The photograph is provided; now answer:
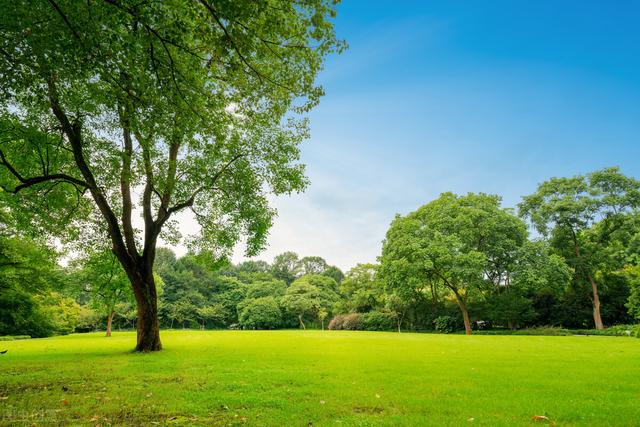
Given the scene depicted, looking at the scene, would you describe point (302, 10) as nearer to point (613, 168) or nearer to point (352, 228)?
point (613, 168)

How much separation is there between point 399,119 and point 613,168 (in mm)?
25124

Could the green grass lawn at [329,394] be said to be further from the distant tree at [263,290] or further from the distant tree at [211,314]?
the distant tree at [263,290]

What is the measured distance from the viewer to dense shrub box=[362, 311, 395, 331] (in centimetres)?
4400

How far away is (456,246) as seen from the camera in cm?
3109

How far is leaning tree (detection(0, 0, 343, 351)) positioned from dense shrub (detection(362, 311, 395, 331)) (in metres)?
32.4

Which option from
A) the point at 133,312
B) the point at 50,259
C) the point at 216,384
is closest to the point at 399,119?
the point at 216,384

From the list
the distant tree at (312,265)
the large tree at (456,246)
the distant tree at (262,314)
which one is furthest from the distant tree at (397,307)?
the distant tree at (312,265)

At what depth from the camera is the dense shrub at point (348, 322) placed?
46.7 m

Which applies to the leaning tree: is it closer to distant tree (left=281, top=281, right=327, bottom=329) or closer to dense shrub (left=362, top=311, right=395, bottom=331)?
dense shrub (left=362, top=311, right=395, bottom=331)

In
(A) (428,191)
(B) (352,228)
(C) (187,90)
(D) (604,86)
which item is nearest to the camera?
(C) (187,90)

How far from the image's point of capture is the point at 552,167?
36688 millimetres

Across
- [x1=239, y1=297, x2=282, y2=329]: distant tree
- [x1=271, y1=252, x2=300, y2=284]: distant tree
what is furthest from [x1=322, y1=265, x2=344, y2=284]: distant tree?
[x1=239, y1=297, x2=282, y2=329]: distant tree

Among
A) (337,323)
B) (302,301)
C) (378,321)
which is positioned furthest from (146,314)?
(302,301)

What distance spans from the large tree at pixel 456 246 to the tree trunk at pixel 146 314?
2220cm
